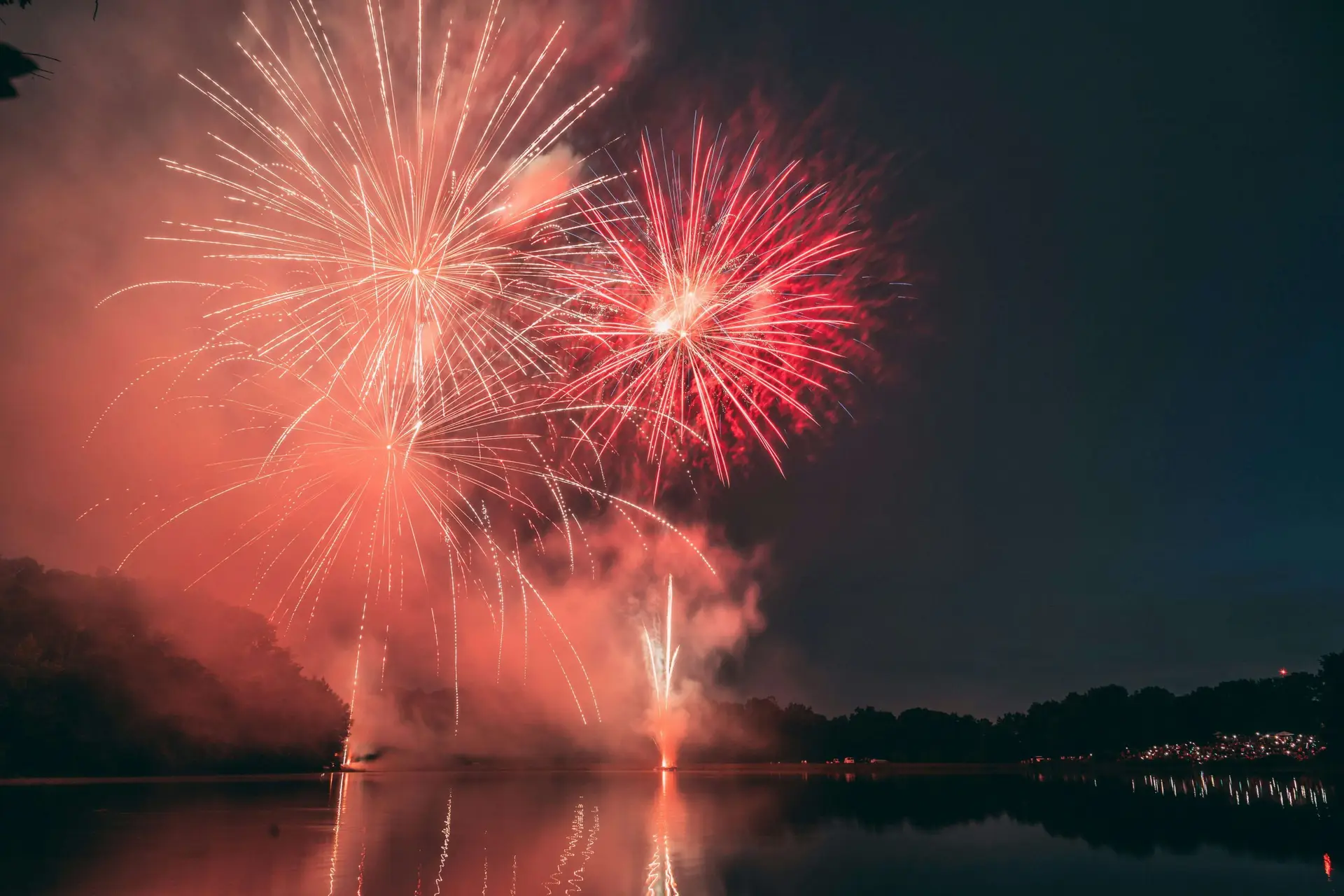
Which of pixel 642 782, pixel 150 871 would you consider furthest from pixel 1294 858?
pixel 642 782

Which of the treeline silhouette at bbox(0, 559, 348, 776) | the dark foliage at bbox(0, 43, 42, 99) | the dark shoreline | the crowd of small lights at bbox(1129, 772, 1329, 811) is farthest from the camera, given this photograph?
the dark shoreline

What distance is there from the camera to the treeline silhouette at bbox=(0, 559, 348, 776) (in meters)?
38.7

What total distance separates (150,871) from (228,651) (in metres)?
37.8

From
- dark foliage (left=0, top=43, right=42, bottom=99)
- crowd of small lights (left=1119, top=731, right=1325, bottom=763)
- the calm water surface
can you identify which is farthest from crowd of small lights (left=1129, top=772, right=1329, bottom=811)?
dark foliage (left=0, top=43, right=42, bottom=99)

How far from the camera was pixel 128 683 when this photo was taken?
42.2 m

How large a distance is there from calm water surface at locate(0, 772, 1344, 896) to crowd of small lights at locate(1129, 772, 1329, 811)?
1398mm

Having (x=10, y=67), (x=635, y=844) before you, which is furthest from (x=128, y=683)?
(x=10, y=67)

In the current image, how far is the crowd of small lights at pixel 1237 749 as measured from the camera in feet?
299

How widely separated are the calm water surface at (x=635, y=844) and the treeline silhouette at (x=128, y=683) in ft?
6.64

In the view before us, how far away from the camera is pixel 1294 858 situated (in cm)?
2084

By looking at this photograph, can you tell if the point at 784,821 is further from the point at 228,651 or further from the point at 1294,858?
the point at 228,651

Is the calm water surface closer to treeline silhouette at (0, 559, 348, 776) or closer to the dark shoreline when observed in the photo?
treeline silhouette at (0, 559, 348, 776)

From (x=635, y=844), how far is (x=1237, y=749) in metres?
108

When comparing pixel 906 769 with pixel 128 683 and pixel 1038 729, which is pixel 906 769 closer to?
pixel 1038 729
